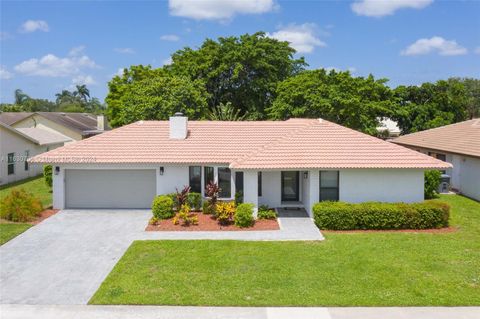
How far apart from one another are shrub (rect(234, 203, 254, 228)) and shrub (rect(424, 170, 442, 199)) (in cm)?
1165

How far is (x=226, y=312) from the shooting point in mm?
9133

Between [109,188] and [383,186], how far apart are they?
12.8 meters

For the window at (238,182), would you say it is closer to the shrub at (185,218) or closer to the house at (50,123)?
the shrub at (185,218)

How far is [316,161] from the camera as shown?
17797mm

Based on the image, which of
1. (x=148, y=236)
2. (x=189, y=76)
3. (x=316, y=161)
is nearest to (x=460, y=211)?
(x=316, y=161)

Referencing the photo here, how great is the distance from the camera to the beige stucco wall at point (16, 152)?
92.6 ft

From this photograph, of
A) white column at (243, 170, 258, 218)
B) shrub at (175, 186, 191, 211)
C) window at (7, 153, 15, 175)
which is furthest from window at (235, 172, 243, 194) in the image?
window at (7, 153, 15, 175)

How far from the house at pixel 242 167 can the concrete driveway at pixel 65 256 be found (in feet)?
5.92

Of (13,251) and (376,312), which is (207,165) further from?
(376,312)

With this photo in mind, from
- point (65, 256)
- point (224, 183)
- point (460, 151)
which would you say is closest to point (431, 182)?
point (460, 151)

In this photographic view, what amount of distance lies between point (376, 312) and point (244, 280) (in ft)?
11.2

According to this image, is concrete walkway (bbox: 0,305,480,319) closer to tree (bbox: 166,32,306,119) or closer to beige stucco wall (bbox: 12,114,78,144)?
tree (bbox: 166,32,306,119)

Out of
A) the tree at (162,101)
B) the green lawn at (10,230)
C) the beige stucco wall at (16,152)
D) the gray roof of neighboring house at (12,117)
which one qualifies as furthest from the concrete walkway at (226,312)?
the gray roof of neighboring house at (12,117)

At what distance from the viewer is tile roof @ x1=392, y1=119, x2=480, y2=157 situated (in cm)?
2435
